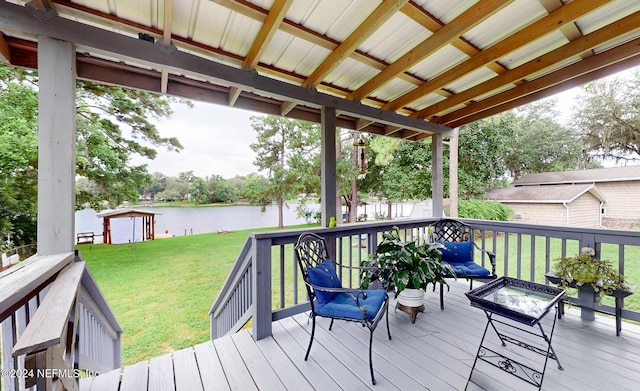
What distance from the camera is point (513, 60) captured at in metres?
3.03

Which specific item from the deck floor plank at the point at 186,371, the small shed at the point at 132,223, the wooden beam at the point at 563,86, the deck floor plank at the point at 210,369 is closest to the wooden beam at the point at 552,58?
the wooden beam at the point at 563,86

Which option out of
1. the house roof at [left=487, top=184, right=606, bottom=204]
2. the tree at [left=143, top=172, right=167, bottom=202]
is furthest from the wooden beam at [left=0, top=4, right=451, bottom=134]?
the tree at [left=143, top=172, right=167, bottom=202]

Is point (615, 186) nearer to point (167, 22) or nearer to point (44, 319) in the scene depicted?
point (167, 22)

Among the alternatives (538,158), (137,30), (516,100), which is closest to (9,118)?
(137,30)

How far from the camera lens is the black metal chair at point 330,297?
2029 mm

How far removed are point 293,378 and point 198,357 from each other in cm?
89

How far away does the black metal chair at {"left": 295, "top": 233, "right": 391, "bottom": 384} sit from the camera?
6.66 feet

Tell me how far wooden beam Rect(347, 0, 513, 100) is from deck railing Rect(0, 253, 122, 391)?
3.10 m

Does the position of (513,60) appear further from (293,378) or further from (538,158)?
(538,158)

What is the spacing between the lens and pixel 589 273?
2.55m

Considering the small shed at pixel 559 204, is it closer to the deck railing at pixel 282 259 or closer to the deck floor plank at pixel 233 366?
the deck railing at pixel 282 259

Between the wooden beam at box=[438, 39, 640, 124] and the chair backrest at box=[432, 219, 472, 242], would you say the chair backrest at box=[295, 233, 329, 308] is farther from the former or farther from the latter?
the wooden beam at box=[438, 39, 640, 124]

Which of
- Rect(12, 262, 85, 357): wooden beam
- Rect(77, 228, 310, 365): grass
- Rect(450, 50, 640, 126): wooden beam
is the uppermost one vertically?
Rect(450, 50, 640, 126): wooden beam

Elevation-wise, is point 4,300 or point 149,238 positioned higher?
point 4,300
